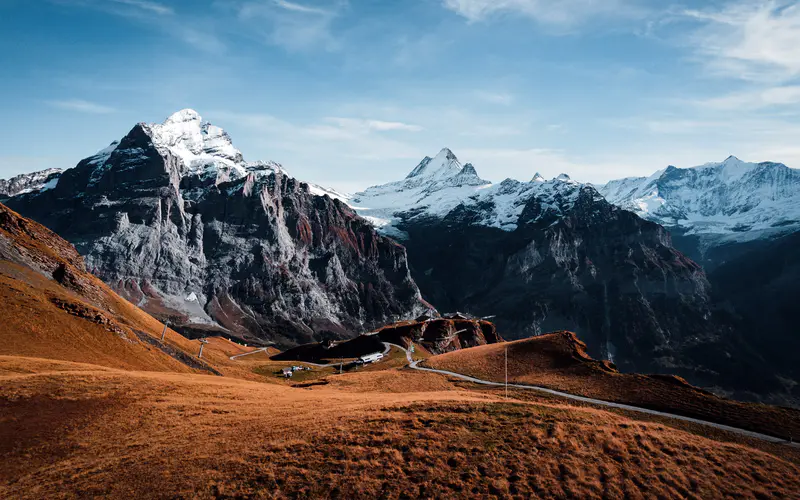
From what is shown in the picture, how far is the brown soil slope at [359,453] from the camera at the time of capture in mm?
32844

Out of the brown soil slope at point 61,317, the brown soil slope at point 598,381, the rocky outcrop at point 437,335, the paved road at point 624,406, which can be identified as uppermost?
the brown soil slope at point 61,317

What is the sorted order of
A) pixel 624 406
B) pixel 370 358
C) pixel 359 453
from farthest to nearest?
pixel 370 358
pixel 624 406
pixel 359 453

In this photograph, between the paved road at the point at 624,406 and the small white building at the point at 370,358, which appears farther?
the small white building at the point at 370,358

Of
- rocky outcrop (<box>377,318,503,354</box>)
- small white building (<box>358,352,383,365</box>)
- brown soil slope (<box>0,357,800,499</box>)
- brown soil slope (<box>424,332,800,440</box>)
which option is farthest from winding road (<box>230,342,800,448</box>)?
rocky outcrop (<box>377,318,503,354</box>)

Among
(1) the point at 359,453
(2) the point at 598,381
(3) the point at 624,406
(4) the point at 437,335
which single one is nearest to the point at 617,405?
(3) the point at 624,406

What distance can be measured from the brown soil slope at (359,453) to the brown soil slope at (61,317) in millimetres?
26323

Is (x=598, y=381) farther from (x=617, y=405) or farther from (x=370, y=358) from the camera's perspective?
(x=370, y=358)

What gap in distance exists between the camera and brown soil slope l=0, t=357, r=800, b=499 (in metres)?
32.8

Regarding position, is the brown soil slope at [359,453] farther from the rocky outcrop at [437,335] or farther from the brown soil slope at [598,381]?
the rocky outcrop at [437,335]

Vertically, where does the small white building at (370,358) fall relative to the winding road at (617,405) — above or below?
below

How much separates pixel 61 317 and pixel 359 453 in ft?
218

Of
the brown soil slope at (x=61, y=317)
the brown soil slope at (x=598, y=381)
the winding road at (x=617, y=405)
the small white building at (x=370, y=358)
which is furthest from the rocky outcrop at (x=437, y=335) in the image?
the brown soil slope at (x=61, y=317)

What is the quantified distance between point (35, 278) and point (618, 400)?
94221 millimetres

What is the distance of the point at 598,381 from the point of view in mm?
64375
